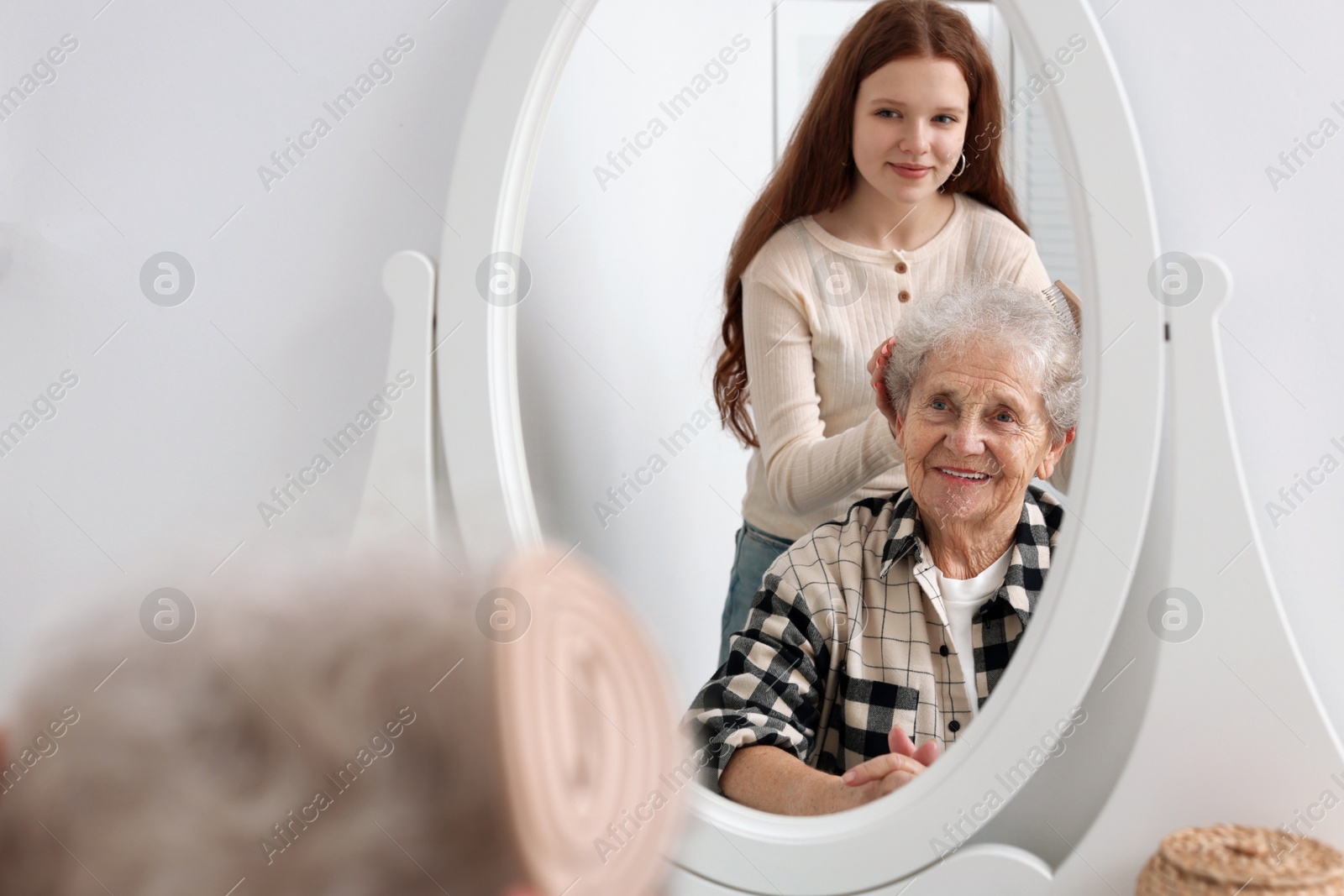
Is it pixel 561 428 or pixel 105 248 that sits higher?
pixel 561 428

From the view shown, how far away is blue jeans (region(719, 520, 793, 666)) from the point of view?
27.2 inches

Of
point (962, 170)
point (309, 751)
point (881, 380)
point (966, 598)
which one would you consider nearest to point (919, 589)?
point (966, 598)

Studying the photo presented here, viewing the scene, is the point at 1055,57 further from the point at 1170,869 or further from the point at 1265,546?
the point at 1170,869

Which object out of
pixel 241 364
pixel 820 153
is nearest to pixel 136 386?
pixel 241 364

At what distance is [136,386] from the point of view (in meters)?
0.80

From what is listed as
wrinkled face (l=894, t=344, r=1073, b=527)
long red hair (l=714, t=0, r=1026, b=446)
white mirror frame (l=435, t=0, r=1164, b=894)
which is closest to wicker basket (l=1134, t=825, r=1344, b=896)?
white mirror frame (l=435, t=0, r=1164, b=894)

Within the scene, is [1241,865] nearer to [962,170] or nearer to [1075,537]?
[1075,537]

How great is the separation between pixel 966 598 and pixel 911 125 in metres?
0.30

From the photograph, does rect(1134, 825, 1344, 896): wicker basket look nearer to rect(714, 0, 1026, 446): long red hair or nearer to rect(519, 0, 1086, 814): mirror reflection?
rect(519, 0, 1086, 814): mirror reflection

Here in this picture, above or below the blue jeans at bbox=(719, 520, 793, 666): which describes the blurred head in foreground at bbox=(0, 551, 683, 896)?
below

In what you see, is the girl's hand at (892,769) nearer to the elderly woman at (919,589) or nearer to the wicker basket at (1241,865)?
the elderly woman at (919,589)

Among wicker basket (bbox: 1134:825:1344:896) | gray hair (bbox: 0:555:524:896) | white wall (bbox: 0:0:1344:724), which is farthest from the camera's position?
white wall (bbox: 0:0:1344:724)

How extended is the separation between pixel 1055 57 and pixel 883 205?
14 cm

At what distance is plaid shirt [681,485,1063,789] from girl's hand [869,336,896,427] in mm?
51
